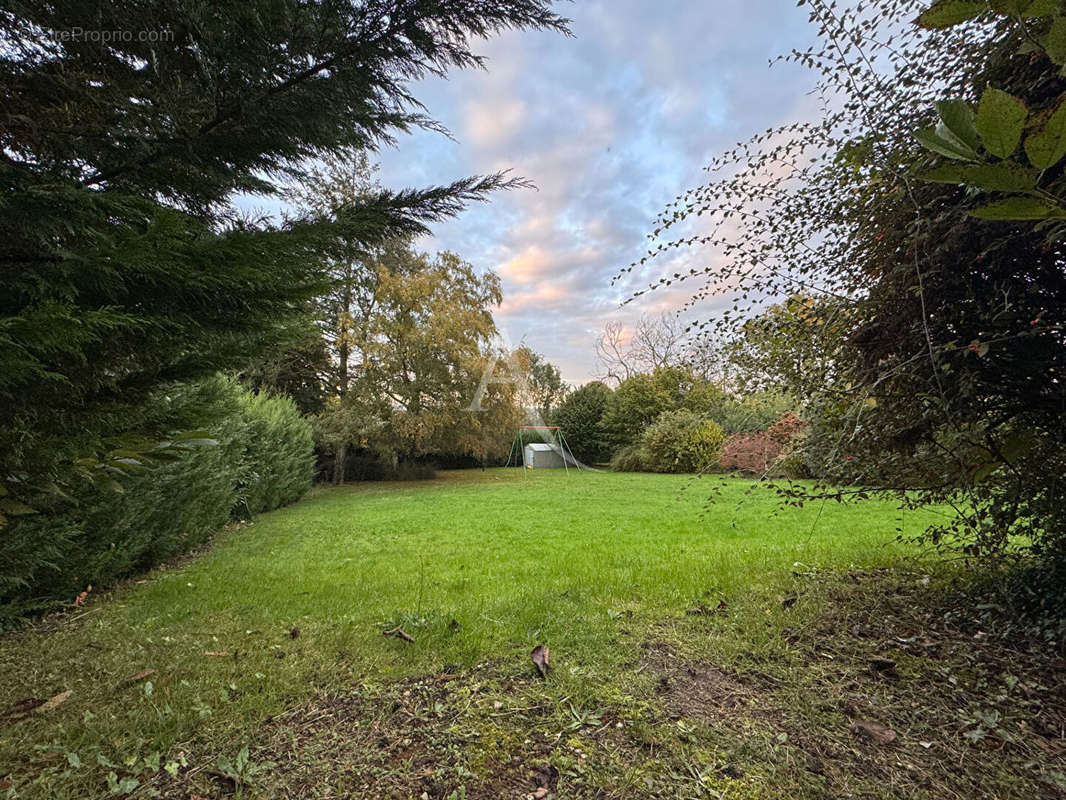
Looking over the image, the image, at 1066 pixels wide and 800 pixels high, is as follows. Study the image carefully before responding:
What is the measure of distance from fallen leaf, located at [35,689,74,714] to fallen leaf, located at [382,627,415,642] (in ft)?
4.33

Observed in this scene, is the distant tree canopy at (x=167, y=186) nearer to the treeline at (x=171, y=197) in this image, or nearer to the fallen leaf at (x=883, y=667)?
the treeline at (x=171, y=197)

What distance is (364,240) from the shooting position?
1.77 meters

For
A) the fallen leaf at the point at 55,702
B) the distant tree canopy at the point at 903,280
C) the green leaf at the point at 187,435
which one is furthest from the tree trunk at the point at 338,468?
the distant tree canopy at the point at 903,280

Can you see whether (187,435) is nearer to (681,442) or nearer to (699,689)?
(699,689)

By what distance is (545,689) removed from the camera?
6.17ft

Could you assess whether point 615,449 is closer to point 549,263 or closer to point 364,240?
point 549,263

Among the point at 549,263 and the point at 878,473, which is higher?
the point at 549,263

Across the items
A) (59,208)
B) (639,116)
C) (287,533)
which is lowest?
(287,533)

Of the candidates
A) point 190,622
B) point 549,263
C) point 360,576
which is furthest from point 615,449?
point 190,622

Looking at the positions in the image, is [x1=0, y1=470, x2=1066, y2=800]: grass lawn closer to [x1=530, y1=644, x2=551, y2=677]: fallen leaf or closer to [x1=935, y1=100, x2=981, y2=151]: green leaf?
[x1=530, y1=644, x2=551, y2=677]: fallen leaf

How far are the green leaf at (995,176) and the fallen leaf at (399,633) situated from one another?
107 inches

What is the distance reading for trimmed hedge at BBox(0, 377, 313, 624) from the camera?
2.60 metres

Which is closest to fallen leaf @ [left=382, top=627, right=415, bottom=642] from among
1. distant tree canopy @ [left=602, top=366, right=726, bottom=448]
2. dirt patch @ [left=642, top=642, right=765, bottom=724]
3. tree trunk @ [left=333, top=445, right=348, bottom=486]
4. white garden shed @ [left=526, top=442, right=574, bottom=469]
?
dirt patch @ [left=642, top=642, right=765, bottom=724]

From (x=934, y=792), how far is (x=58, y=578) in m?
5.07
